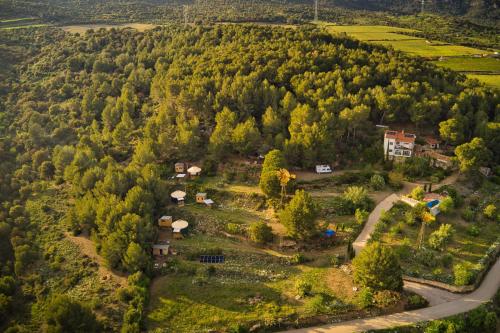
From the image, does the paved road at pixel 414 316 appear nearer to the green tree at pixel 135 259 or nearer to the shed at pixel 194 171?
the green tree at pixel 135 259

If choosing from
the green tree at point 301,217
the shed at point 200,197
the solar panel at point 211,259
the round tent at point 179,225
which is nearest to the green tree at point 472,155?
the green tree at point 301,217

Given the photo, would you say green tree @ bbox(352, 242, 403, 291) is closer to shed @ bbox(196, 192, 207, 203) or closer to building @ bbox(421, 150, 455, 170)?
shed @ bbox(196, 192, 207, 203)

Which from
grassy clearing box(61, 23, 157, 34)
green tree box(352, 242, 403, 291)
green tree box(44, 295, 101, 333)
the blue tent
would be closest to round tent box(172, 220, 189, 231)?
green tree box(44, 295, 101, 333)

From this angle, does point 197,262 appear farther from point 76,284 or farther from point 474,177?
point 474,177

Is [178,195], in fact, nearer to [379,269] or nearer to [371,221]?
[371,221]

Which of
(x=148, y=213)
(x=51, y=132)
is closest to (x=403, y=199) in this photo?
(x=148, y=213)

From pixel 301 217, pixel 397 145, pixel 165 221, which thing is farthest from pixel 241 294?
pixel 397 145
